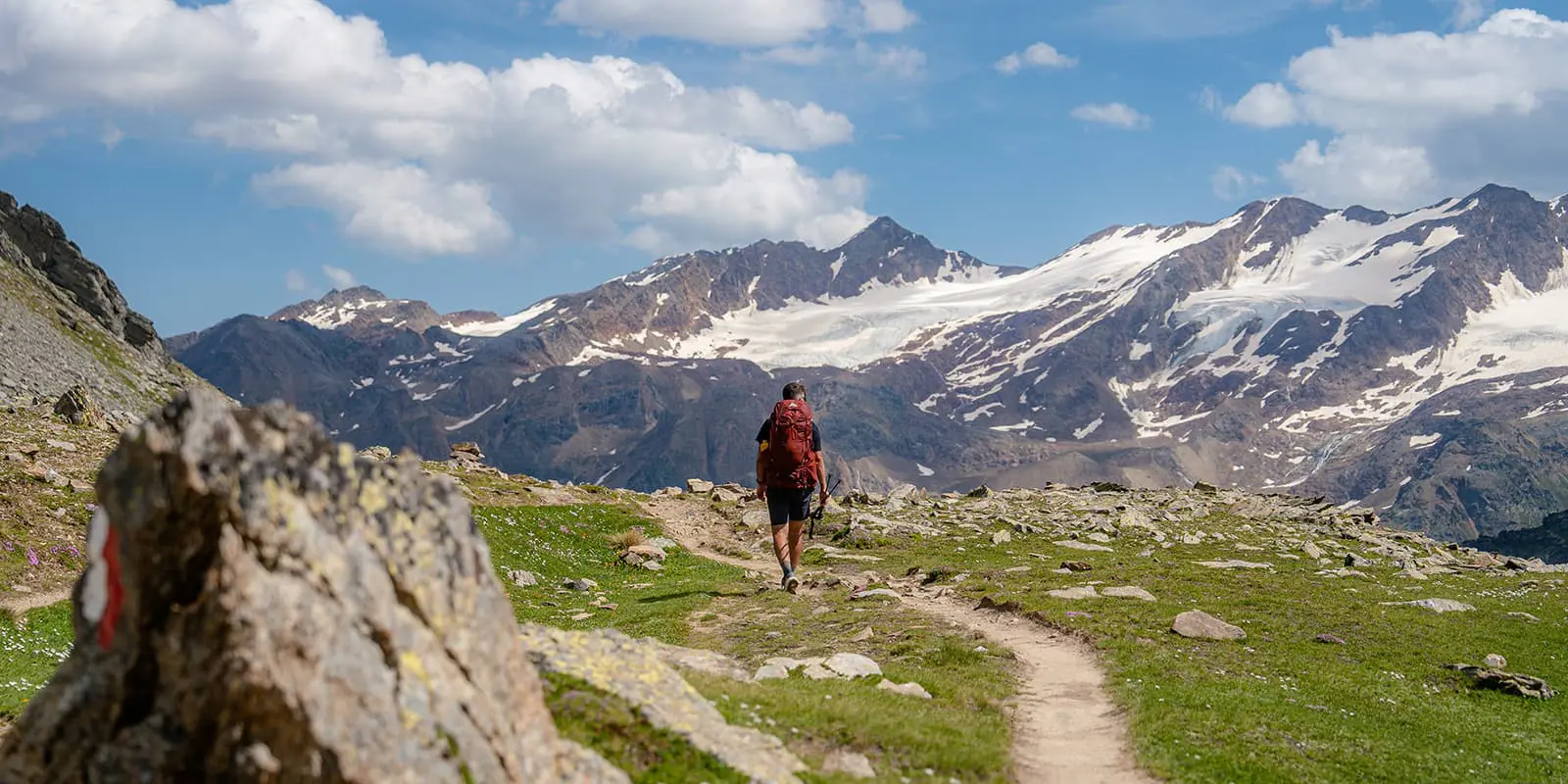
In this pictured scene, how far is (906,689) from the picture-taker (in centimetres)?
1942

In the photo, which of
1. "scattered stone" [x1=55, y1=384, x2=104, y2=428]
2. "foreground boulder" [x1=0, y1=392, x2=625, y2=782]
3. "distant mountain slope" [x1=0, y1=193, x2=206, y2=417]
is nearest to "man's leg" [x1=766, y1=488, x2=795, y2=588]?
"foreground boulder" [x1=0, y1=392, x2=625, y2=782]

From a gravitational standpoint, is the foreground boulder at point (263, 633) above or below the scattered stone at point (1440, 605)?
above

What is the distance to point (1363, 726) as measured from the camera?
20.1 meters

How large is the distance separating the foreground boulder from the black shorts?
64.9ft

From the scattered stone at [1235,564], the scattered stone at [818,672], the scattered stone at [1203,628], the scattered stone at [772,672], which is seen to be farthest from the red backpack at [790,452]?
the scattered stone at [1235,564]

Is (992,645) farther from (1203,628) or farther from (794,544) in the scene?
(794,544)

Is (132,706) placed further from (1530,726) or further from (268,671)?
(1530,726)

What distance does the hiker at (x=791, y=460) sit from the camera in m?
29.5

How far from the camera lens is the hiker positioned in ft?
96.8

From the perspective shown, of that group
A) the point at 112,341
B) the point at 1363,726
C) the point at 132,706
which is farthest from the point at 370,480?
the point at 112,341

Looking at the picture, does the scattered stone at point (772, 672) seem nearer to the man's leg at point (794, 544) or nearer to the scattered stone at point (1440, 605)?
the man's leg at point (794, 544)

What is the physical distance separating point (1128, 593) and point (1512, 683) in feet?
37.9

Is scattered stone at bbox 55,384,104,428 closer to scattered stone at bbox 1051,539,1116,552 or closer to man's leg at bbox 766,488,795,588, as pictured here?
man's leg at bbox 766,488,795,588


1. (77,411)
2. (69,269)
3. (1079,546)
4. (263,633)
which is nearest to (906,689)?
(263,633)
